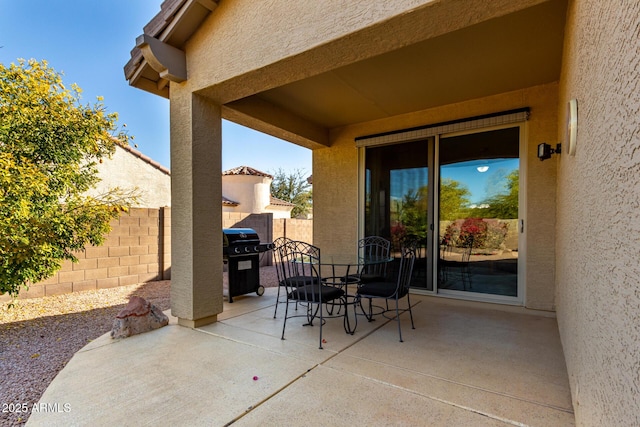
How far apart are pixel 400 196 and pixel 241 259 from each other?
2.85 meters

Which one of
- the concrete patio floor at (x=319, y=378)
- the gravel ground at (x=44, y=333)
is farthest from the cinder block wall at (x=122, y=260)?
the concrete patio floor at (x=319, y=378)

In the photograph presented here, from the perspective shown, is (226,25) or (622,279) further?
(226,25)

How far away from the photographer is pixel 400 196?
5.30m

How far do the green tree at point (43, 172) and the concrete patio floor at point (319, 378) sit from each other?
4.66 feet

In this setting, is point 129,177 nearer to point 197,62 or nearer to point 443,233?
point 197,62

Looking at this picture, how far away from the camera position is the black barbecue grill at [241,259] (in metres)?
4.84

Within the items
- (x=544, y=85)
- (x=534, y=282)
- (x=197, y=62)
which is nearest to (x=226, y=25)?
(x=197, y=62)

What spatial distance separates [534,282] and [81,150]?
6.33m

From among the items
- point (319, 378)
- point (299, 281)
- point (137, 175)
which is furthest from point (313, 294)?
point (137, 175)

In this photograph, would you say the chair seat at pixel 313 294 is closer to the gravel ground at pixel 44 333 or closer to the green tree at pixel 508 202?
the gravel ground at pixel 44 333

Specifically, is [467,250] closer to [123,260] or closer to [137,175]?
[123,260]

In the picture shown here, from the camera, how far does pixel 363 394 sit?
7.09ft

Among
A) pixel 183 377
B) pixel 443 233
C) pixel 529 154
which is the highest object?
pixel 529 154

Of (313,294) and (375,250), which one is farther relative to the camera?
(375,250)
